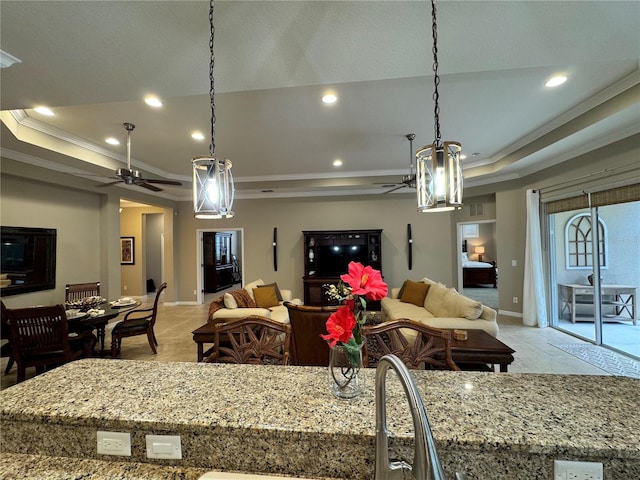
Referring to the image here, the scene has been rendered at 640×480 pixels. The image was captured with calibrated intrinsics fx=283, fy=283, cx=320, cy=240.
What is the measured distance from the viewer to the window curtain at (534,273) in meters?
5.03

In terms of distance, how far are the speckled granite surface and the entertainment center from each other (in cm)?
546

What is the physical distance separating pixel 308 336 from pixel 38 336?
2754mm

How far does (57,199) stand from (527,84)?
6.79 metres

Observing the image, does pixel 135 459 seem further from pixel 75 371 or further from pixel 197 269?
pixel 197 269

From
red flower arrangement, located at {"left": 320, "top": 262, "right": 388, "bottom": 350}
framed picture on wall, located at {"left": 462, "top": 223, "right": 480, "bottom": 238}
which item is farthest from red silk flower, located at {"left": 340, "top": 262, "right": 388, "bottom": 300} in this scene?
framed picture on wall, located at {"left": 462, "top": 223, "right": 480, "bottom": 238}

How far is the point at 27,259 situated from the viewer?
4281 mm

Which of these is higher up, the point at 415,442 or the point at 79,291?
the point at 415,442

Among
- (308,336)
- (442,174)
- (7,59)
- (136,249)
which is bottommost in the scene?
(308,336)

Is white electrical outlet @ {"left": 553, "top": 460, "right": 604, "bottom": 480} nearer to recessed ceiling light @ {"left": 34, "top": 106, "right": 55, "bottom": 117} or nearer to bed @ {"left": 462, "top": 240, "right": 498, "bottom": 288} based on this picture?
recessed ceiling light @ {"left": 34, "top": 106, "right": 55, "bottom": 117}

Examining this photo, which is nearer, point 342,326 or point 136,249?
point 342,326

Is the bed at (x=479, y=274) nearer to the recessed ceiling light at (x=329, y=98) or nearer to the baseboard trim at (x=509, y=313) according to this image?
the baseboard trim at (x=509, y=313)

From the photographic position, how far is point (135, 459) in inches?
33.6

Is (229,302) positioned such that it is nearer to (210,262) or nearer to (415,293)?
(415,293)

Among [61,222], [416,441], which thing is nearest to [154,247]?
[61,222]
